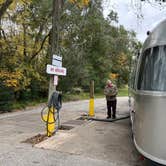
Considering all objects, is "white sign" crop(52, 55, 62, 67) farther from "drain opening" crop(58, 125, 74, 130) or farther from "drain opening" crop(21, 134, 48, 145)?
"drain opening" crop(58, 125, 74, 130)

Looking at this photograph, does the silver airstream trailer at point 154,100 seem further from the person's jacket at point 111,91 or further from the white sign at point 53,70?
the person's jacket at point 111,91

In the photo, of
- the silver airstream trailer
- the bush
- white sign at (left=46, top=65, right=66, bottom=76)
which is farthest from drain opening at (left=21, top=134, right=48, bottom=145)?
the bush

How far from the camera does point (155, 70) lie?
4.54 m

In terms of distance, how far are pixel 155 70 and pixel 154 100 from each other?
0.53 m

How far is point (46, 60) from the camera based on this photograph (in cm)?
1861

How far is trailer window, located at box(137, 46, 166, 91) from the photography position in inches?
174

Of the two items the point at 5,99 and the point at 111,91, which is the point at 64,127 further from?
the point at 5,99

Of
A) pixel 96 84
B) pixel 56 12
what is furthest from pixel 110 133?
pixel 96 84

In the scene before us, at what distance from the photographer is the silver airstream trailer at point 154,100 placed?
13.9 ft

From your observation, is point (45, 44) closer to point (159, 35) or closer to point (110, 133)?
point (110, 133)

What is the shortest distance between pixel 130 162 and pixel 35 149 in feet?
7.30

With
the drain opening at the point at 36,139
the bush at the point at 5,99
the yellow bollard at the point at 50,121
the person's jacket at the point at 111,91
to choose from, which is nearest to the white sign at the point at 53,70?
the yellow bollard at the point at 50,121

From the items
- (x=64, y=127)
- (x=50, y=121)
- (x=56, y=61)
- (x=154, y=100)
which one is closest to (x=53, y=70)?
(x=56, y=61)

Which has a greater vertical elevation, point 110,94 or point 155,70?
point 155,70
